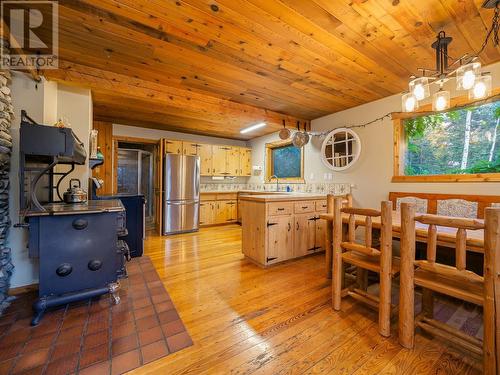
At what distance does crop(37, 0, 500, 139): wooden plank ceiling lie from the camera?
1670 mm

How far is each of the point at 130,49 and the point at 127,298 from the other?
7.91 ft

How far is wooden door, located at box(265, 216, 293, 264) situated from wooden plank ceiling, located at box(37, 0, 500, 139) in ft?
5.95

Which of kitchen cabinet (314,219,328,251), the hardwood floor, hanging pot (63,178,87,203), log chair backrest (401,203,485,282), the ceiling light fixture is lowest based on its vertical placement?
the hardwood floor

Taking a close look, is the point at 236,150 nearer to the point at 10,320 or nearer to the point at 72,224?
the point at 72,224

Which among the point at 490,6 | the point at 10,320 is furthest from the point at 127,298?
the point at 490,6

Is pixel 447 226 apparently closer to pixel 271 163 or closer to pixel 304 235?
pixel 304 235

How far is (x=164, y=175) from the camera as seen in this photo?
4566 millimetres

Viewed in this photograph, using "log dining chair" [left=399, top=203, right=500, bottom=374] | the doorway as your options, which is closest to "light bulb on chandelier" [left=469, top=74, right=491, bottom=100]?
"log dining chair" [left=399, top=203, right=500, bottom=374]

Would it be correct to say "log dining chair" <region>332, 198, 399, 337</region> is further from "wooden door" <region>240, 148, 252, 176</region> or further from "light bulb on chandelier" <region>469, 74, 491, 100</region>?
"wooden door" <region>240, 148, 252, 176</region>

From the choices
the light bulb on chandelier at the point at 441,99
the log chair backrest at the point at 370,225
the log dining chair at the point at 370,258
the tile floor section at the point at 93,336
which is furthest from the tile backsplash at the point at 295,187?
the tile floor section at the point at 93,336

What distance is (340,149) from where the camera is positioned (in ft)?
12.8

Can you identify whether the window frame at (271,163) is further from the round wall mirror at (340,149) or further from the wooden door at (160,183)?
the wooden door at (160,183)

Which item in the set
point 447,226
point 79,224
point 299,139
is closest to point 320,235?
point 299,139

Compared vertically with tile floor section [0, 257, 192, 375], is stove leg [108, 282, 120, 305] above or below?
above
